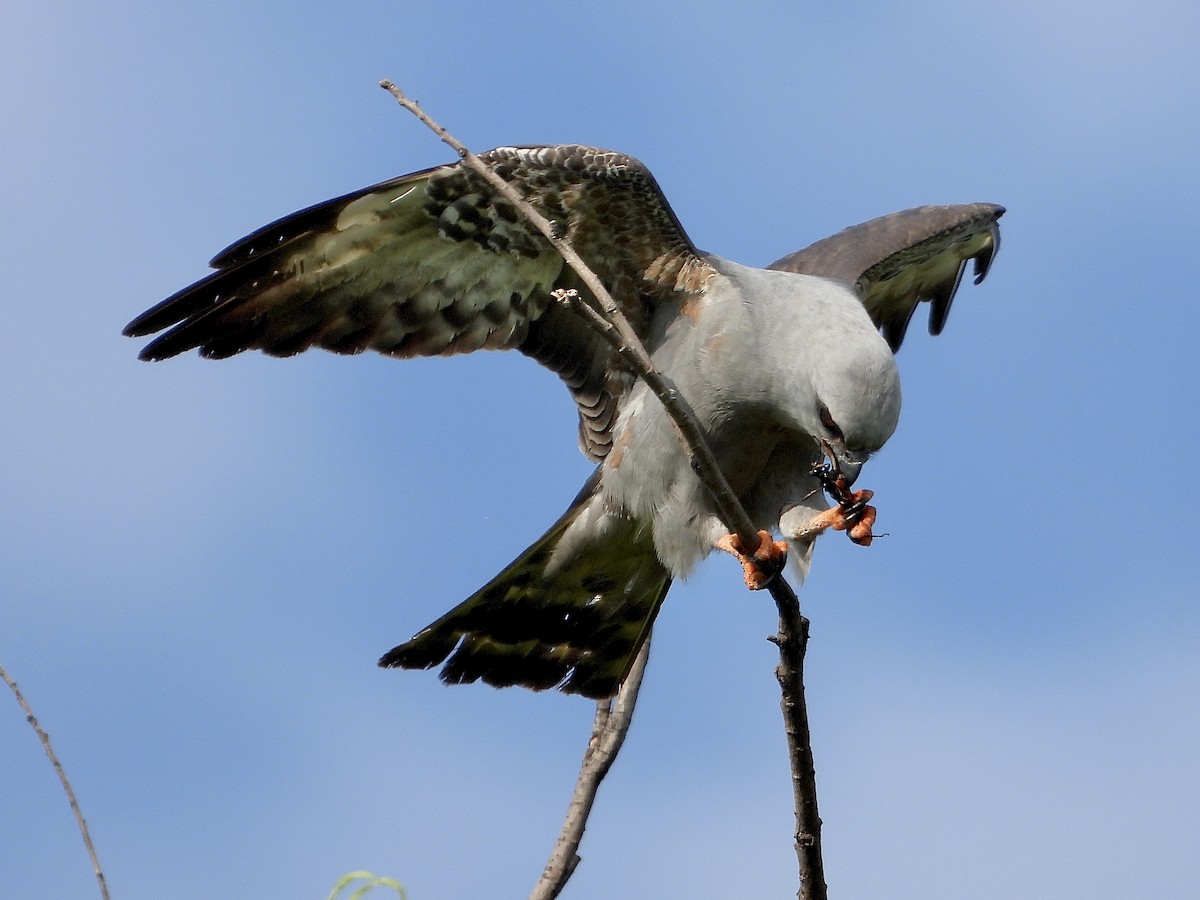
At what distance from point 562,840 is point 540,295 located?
240cm

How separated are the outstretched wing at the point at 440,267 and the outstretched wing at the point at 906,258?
51.4 inches

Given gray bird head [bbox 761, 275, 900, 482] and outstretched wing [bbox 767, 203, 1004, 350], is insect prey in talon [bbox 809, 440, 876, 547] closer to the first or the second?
gray bird head [bbox 761, 275, 900, 482]

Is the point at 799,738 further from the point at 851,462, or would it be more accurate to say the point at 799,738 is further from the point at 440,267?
the point at 440,267

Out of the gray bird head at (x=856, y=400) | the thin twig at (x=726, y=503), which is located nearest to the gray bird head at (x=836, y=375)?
the gray bird head at (x=856, y=400)

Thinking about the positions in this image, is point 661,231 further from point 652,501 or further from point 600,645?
point 600,645

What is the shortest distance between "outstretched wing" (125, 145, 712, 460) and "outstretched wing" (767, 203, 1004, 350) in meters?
1.31

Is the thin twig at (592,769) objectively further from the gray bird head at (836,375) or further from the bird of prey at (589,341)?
the gray bird head at (836,375)

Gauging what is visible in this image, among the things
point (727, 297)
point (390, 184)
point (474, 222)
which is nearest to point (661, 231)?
point (727, 297)

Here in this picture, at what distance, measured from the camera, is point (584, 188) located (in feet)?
18.5

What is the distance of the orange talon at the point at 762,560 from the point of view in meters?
4.89

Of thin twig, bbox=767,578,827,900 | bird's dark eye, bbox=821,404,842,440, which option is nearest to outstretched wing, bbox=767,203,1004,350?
bird's dark eye, bbox=821,404,842,440

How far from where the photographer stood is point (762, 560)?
497 centimetres

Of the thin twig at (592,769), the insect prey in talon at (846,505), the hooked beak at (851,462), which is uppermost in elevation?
the hooked beak at (851,462)

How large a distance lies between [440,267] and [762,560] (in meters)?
2.05
